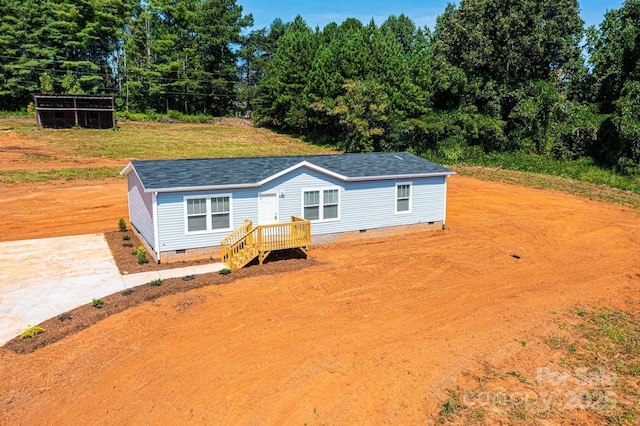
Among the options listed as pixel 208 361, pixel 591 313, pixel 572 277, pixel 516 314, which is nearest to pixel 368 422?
pixel 208 361

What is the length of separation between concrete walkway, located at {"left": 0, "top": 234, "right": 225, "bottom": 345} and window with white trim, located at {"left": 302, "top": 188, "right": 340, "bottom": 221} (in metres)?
4.37

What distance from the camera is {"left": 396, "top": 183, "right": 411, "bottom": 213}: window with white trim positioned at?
22.1m

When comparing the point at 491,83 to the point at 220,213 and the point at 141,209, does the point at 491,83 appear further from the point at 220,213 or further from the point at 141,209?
the point at 141,209

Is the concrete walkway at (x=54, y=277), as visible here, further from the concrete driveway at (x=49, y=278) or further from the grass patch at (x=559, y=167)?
the grass patch at (x=559, y=167)

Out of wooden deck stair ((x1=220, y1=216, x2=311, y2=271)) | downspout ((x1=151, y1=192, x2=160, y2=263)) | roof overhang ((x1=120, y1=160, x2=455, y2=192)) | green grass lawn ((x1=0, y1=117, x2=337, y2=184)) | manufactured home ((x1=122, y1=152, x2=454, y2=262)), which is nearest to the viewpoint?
downspout ((x1=151, y1=192, x2=160, y2=263))

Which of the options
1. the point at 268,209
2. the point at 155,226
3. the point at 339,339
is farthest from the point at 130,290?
the point at 339,339

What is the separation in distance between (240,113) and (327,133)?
99.7 feet

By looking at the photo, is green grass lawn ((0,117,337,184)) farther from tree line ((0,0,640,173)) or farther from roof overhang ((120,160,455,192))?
roof overhang ((120,160,455,192))

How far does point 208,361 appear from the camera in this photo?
36.4ft

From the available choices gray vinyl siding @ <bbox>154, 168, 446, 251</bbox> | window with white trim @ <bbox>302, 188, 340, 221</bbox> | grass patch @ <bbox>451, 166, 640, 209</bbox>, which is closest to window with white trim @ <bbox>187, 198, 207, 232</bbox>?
gray vinyl siding @ <bbox>154, 168, 446, 251</bbox>

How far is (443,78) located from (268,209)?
35.7m

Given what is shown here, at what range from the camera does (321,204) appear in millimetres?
20281

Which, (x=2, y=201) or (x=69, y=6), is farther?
(x=69, y=6)

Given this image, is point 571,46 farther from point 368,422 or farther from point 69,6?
point 69,6
